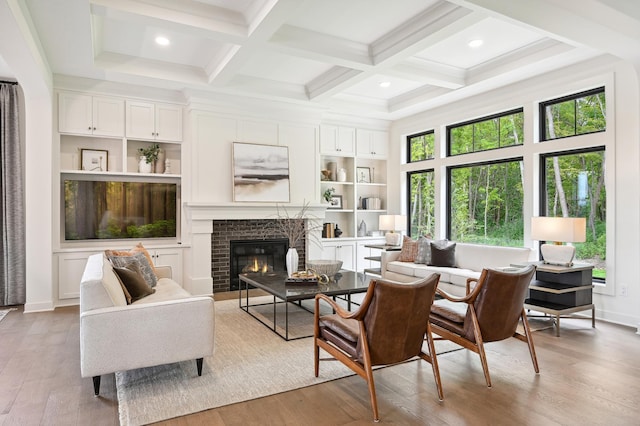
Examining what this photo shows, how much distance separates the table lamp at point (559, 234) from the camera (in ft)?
13.8

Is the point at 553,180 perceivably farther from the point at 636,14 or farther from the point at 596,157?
the point at 636,14

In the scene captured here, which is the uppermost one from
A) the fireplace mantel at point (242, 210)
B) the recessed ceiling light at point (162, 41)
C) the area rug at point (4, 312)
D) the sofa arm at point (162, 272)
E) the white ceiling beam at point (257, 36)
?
the recessed ceiling light at point (162, 41)

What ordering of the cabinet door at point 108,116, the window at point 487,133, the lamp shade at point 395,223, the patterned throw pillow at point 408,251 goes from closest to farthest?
the cabinet door at point 108,116 → the window at point 487,133 → the patterned throw pillow at point 408,251 → the lamp shade at point 395,223

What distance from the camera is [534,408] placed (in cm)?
251

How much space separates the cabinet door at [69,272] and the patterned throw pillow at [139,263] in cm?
164

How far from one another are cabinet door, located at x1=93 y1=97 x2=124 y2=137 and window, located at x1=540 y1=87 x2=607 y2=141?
17.9 ft

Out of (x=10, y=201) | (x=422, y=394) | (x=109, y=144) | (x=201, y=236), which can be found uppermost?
(x=109, y=144)

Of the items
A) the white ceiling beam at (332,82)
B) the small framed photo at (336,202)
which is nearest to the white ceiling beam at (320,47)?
the white ceiling beam at (332,82)

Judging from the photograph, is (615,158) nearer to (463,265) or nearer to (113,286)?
(463,265)

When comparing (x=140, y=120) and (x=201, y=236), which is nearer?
(x=140, y=120)

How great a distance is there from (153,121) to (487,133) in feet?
15.5

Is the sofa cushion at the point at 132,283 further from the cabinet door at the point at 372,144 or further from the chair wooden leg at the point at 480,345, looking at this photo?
the cabinet door at the point at 372,144

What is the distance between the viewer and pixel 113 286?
2.98 m

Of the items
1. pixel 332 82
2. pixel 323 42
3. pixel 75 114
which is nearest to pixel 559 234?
pixel 323 42
